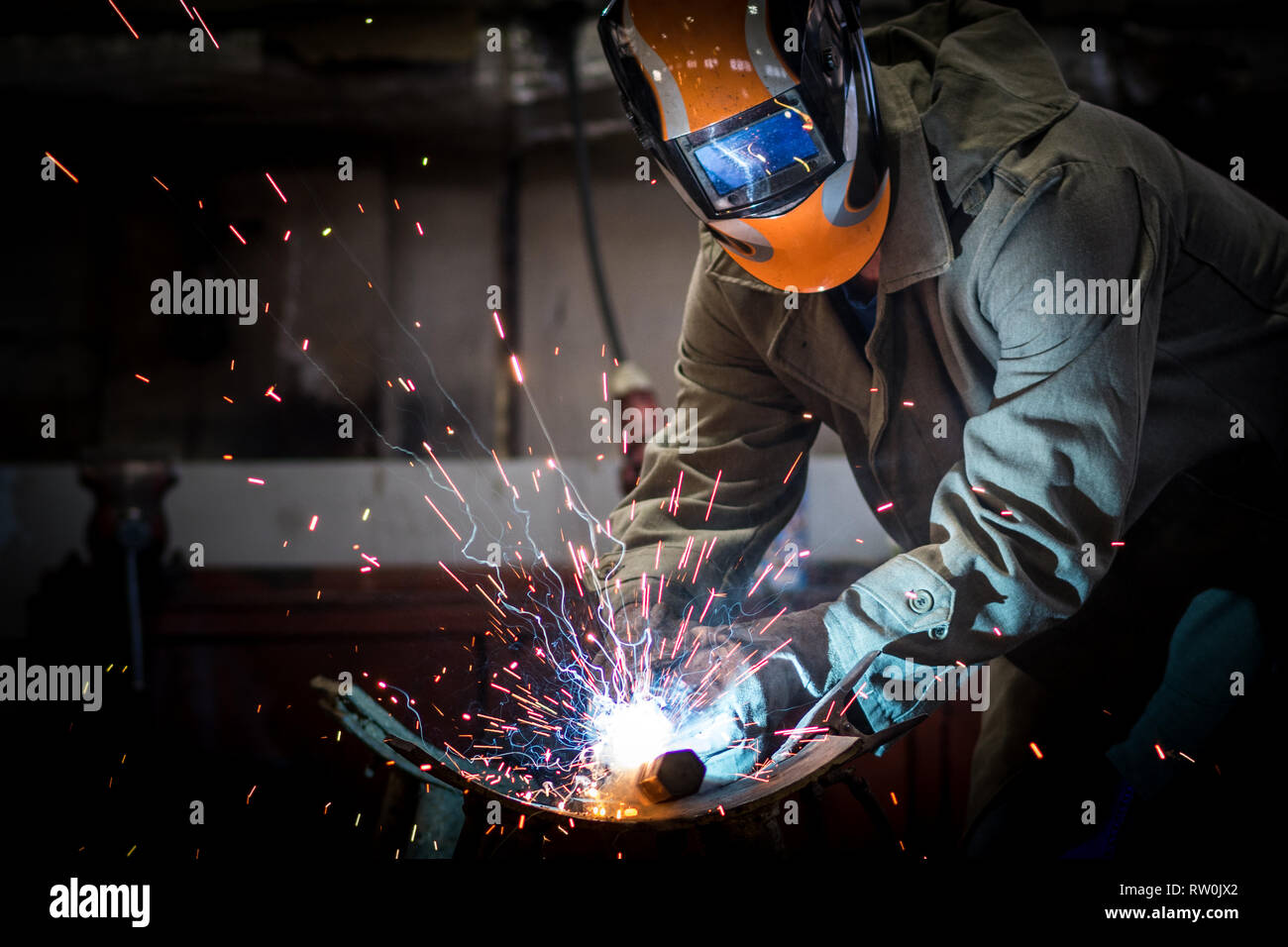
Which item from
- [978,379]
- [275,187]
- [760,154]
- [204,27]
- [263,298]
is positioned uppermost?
[204,27]

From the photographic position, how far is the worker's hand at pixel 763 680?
96 centimetres

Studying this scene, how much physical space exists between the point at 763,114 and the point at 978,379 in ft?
1.28

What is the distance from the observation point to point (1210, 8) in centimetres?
165

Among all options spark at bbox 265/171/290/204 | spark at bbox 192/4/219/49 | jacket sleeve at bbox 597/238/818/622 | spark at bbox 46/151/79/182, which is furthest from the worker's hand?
spark at bbox 46/151/79/182

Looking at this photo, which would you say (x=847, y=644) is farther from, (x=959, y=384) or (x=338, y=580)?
(x=338, y=580)

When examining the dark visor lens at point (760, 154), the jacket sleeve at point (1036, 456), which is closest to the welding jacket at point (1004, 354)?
the jacket sleeve at point (1036, 456)

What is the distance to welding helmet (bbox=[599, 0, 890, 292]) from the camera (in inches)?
36.7

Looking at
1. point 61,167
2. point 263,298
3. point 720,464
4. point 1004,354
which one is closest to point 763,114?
point 1004,354

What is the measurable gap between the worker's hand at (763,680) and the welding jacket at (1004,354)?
0.02m

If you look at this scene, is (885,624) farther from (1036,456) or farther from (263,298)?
(263,298)

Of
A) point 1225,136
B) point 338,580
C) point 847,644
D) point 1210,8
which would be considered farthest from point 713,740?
point 1210,8

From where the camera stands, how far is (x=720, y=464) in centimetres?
129

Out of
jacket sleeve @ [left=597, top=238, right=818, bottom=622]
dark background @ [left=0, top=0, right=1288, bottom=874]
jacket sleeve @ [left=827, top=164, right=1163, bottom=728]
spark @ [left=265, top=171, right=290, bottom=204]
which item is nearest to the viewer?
jacket sleeve @ [left=827, top=164, right=1163, bottom=728]

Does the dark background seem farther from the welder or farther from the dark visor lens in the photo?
the dark visor lens
